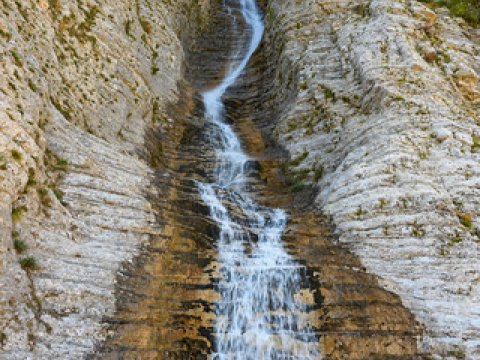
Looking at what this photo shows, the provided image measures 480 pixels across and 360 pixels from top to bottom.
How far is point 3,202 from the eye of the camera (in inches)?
361

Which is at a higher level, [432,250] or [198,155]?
[198,155]

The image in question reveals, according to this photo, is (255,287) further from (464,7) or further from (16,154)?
(464,7)

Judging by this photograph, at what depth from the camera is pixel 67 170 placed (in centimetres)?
1243

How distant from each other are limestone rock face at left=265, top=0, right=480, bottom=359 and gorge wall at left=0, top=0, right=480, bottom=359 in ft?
0.20

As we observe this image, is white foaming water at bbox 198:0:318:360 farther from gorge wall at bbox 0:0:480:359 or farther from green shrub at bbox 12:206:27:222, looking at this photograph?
green shrub at bbox 12:206:27:222

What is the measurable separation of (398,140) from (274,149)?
7.16 m

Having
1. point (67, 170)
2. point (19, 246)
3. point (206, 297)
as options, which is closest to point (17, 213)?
point (19, 246)

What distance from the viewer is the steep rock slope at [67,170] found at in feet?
28.2

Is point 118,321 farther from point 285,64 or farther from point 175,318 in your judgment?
point 285,64

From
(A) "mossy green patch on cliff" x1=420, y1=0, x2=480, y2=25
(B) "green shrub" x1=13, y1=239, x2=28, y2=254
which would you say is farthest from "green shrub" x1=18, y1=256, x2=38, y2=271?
(A) "mossy green patch on cliff" x1=420, y1=0, x2=480, y2=25

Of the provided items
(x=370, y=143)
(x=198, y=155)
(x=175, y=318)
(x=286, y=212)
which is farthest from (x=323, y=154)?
(x=175, y=318)

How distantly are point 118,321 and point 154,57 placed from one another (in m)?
19.3

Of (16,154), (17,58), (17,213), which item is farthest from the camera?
(17,58)

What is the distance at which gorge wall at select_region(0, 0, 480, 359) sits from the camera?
9594 millimetres
